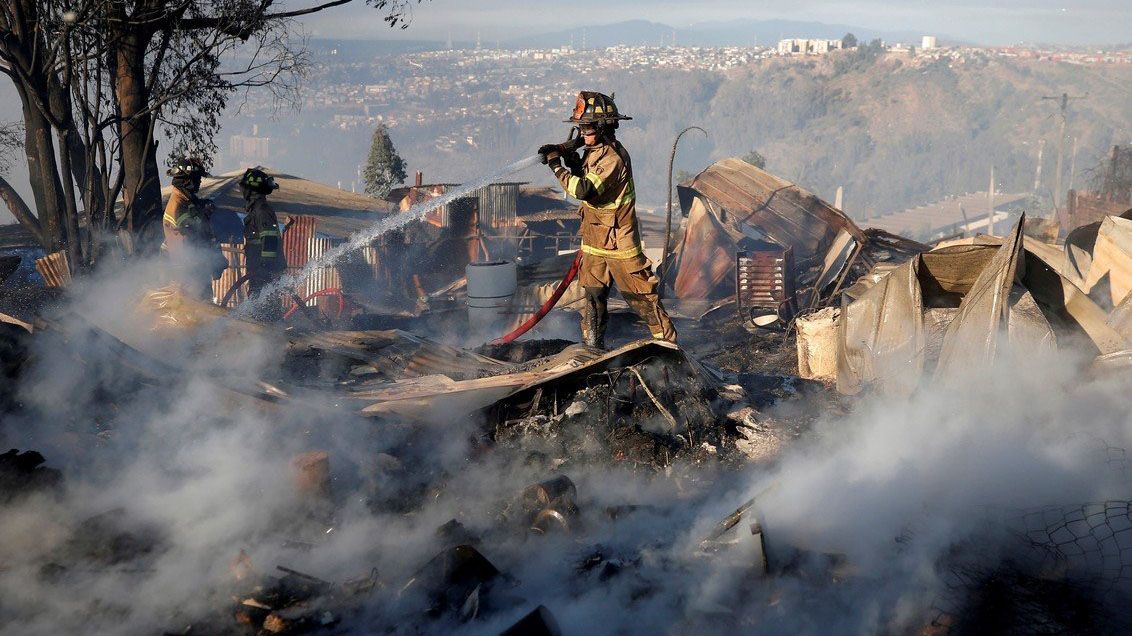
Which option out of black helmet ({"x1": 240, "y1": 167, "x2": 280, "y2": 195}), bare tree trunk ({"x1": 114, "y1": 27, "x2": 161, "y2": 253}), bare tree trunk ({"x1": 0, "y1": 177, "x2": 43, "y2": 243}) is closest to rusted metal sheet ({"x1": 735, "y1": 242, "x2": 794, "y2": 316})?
black helmet ({"x1": 240, "y1": 167, "x2": 280, "y2": 195})

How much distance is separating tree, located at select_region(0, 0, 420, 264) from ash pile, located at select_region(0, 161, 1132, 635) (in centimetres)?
254

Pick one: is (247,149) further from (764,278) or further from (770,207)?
(764,278)

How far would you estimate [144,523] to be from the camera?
4.07 m

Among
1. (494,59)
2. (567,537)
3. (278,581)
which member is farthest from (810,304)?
(494,59)

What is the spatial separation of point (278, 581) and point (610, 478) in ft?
6.41

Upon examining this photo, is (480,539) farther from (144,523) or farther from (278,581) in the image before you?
(144,523)

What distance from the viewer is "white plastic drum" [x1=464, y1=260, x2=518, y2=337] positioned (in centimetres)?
838

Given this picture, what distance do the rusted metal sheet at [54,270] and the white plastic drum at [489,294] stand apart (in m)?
3.56

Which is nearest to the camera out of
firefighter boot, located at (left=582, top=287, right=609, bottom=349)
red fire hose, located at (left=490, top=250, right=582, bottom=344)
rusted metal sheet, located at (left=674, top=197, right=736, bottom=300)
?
firefighter boot, located at (left=582, top=287, right=609, bottom=349)

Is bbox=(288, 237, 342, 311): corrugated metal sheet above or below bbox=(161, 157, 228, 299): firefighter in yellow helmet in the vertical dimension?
below

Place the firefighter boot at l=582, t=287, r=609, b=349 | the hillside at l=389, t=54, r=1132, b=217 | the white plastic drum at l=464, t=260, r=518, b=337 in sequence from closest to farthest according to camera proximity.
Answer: the firefighter boot at l=582, t=287, r=609, b=349
the white plastic drum at l=464, t=260, r=518, b=337
the hillside at l=389, t=54, r=1132, b=217

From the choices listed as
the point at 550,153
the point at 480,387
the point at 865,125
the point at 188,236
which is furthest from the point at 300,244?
the point at 865,125

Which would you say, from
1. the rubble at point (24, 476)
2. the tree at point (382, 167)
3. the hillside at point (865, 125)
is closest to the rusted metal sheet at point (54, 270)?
the rubble at point (24, 476)

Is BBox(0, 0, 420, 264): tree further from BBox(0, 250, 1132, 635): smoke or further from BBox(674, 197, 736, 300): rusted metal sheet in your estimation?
BBox(674, 197, 736, 300): rusted metal sheet
